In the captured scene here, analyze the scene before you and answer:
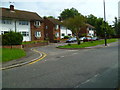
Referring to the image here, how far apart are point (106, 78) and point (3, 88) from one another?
166 inches

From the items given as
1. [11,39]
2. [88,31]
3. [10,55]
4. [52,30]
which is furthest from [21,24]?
[88,31]

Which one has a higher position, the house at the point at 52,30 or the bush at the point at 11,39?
the house at the point at 52,30

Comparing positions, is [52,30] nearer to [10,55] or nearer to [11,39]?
[11,39]

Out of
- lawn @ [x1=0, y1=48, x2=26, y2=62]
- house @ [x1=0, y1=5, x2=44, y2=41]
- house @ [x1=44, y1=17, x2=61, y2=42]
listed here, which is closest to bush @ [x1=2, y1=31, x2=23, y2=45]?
lawn @ [x1=0, y1=48, x2=26, y2=62]

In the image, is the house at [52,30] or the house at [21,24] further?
the house at [52,30]

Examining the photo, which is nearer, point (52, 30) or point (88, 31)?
point (52, 30)

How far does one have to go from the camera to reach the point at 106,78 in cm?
628

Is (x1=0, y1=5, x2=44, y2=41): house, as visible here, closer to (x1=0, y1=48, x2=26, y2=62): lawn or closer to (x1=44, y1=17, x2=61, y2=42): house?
(x1=44, y1=17, x2=61, y2=42): house

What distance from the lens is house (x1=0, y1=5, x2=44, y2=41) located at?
31.3 metres

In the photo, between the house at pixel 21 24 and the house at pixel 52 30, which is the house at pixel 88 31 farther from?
the house at pixel 21 24

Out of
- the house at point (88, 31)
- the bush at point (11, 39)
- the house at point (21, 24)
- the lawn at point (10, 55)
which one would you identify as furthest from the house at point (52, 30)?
the lawn at point (10, 55)

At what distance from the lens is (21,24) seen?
34562 mm

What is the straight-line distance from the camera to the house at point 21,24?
31.3 metres

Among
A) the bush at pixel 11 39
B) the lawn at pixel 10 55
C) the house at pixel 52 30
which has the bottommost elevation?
the lawn at pixel 10 55
